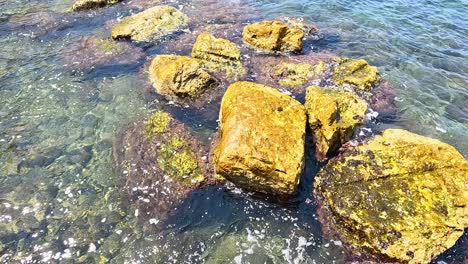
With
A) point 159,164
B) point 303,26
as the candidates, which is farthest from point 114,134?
point 303,26

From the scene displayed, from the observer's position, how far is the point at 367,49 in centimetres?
1596

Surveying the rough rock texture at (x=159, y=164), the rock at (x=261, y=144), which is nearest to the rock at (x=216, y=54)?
the rough rock texture at (x=159, y=164)

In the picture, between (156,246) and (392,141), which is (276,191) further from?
(392,141)

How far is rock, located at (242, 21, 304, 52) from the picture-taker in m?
14.9

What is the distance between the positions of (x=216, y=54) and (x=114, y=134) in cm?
564

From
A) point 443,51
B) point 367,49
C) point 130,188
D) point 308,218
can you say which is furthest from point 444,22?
point 130,188

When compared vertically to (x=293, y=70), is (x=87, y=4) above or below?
above

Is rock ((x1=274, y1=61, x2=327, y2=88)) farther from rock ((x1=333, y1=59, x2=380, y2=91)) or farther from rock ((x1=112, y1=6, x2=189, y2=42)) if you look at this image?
rock ((x1=112, y1=6, x2=189, y2=42))

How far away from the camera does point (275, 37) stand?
14.9 meters

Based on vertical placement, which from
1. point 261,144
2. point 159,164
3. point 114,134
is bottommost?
point 159,164

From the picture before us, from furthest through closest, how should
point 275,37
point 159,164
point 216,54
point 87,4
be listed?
point 87,4 → point 275,37 → point 216,54 → point 159,164

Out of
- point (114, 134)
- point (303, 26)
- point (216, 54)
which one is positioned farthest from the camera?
point (303, 26)

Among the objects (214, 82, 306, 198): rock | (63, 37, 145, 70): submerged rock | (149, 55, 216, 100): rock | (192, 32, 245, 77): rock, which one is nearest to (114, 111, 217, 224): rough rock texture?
(214, 82, 306, 198): rock

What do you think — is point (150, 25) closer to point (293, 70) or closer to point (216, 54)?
point (216, 54)
